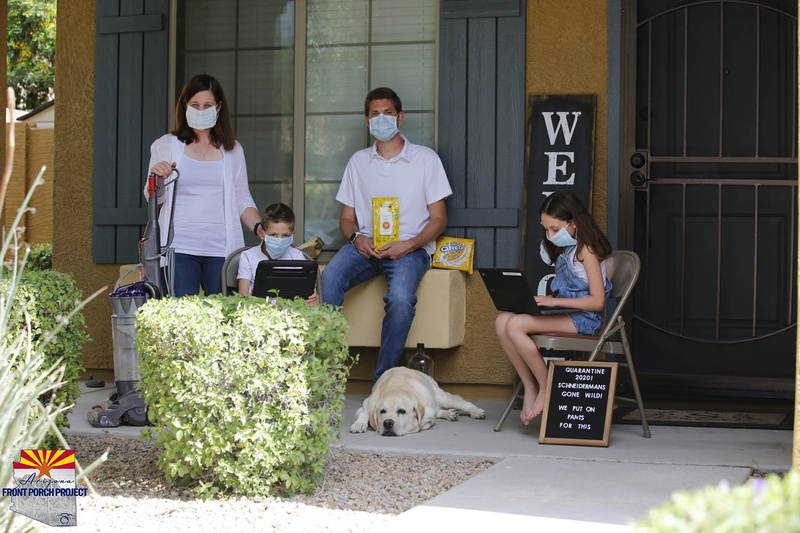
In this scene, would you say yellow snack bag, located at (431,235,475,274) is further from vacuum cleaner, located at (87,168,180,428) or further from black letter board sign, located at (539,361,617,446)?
vacuum cleaner, located at (87,168,180,428)

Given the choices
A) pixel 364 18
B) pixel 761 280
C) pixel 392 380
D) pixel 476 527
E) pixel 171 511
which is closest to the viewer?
pixel 476 527

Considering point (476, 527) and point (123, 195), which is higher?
point (123, 195)

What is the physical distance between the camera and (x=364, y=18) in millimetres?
6262

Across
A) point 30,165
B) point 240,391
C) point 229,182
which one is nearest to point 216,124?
point 229,182

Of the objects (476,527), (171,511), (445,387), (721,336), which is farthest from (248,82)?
(476,527)

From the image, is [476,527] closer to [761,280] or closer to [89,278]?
[761,280]

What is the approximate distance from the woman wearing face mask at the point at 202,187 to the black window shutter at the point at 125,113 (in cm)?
120

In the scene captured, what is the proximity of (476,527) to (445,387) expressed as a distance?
9.92 feet

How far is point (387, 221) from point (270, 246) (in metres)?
0.93

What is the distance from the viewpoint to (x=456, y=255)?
5.90 metres

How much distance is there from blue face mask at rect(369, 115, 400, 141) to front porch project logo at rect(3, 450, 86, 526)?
3.15m

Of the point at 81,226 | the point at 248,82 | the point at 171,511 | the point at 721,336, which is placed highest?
the point at 248,82

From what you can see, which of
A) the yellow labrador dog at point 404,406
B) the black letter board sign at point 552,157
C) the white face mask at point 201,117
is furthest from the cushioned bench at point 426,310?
the white face mask at point 201,117

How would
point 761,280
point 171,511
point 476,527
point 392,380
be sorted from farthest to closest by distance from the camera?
point 761,280, point 392,380, point 171,511, point 476,527
